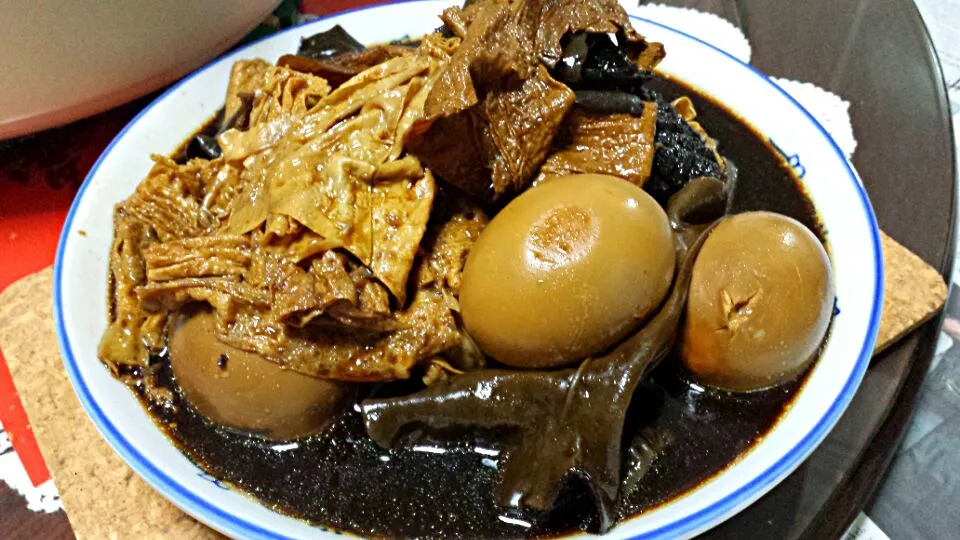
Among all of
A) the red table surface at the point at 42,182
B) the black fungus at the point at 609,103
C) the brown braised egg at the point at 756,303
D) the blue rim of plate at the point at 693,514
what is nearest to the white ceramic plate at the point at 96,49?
the red table surface at the point at 42,182

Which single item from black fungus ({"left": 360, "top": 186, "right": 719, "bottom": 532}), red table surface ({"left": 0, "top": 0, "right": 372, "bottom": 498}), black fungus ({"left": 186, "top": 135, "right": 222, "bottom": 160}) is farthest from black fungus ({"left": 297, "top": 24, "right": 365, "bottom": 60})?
black fungus ({"left": 360, "top": 186, "right": 719, "bottom": 532})

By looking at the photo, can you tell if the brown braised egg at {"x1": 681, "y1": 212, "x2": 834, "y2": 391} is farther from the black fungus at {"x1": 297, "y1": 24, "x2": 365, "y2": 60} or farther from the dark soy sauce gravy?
the black fungus at {"x1": 297, "y1": 24, "x2": 365, "y2": 60}

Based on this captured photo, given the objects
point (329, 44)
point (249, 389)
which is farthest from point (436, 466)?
point (329, 44)

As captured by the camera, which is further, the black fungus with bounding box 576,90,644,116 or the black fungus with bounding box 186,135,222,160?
the black fungus with bounding box 186,135,222,160

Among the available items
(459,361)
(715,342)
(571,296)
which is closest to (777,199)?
(715,342)

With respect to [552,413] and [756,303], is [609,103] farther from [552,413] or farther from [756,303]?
[552,413]

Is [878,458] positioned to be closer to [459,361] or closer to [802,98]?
[459,361]
